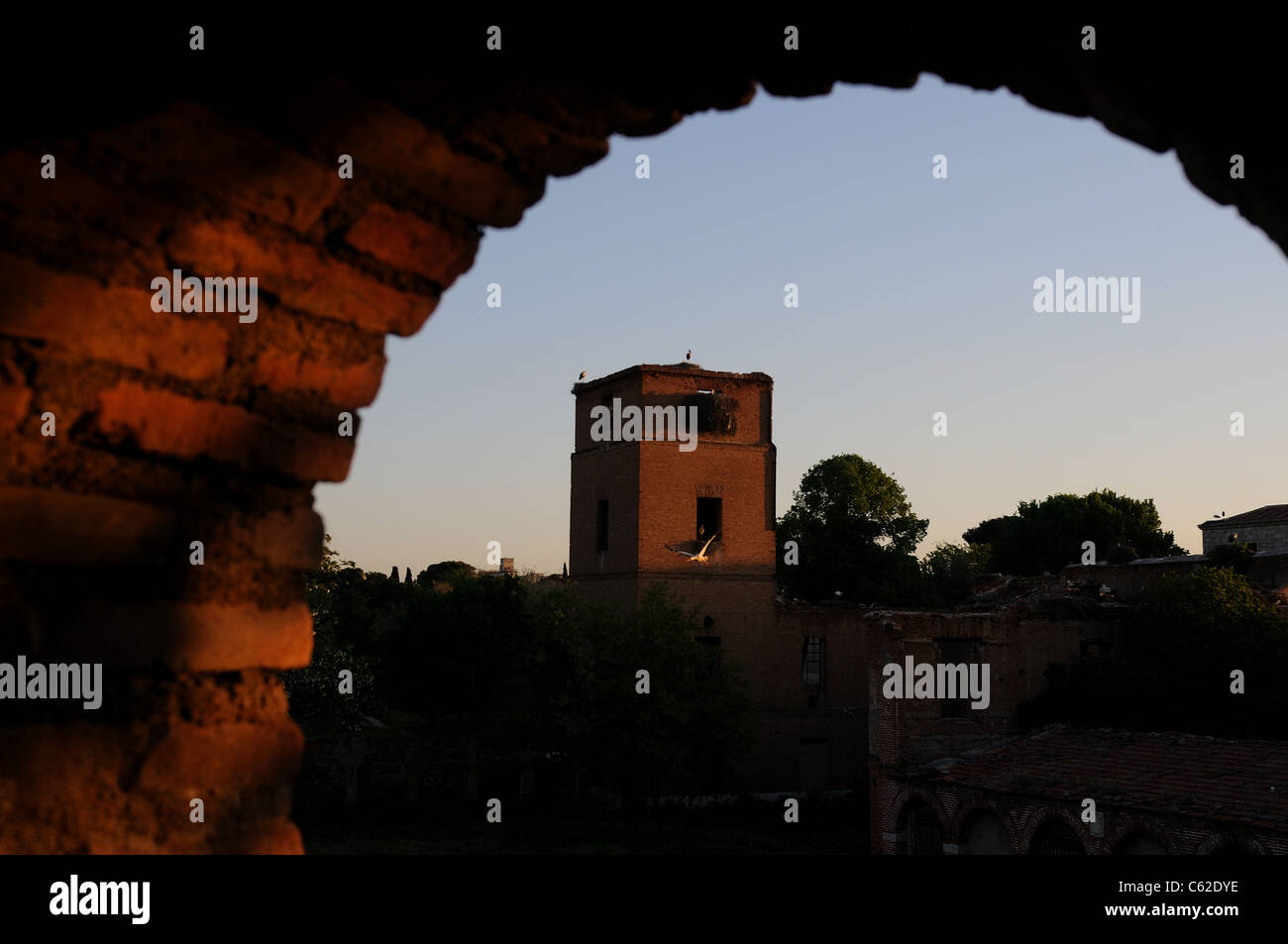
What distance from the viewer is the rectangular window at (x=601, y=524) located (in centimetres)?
3167

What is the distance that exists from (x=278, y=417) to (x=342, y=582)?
3450cm

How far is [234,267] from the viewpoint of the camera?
101 inches

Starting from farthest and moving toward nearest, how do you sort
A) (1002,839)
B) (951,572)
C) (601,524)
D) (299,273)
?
1. (951,572)
2. (601,524)
3. (1002,839)
4. (299,273)

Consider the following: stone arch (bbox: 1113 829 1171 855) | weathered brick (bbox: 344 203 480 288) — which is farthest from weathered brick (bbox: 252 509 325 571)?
stone arch (bbox: 1113 829 1171 855)

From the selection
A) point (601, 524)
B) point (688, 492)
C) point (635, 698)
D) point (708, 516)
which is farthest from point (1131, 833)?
point (601, 524)

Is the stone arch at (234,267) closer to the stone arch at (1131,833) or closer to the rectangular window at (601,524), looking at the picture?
the stone arch at (1131,833)

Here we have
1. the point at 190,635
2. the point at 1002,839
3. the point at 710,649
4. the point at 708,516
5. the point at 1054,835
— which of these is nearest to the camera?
the point at 190,635

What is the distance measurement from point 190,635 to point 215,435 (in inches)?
17.9

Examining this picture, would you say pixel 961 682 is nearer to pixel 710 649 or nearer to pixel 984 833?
pixel 984 833

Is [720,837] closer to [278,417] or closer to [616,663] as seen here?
[616,663]

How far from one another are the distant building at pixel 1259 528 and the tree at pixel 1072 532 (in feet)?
11.8

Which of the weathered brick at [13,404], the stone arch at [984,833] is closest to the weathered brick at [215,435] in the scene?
the weathered brick at [13,404]
